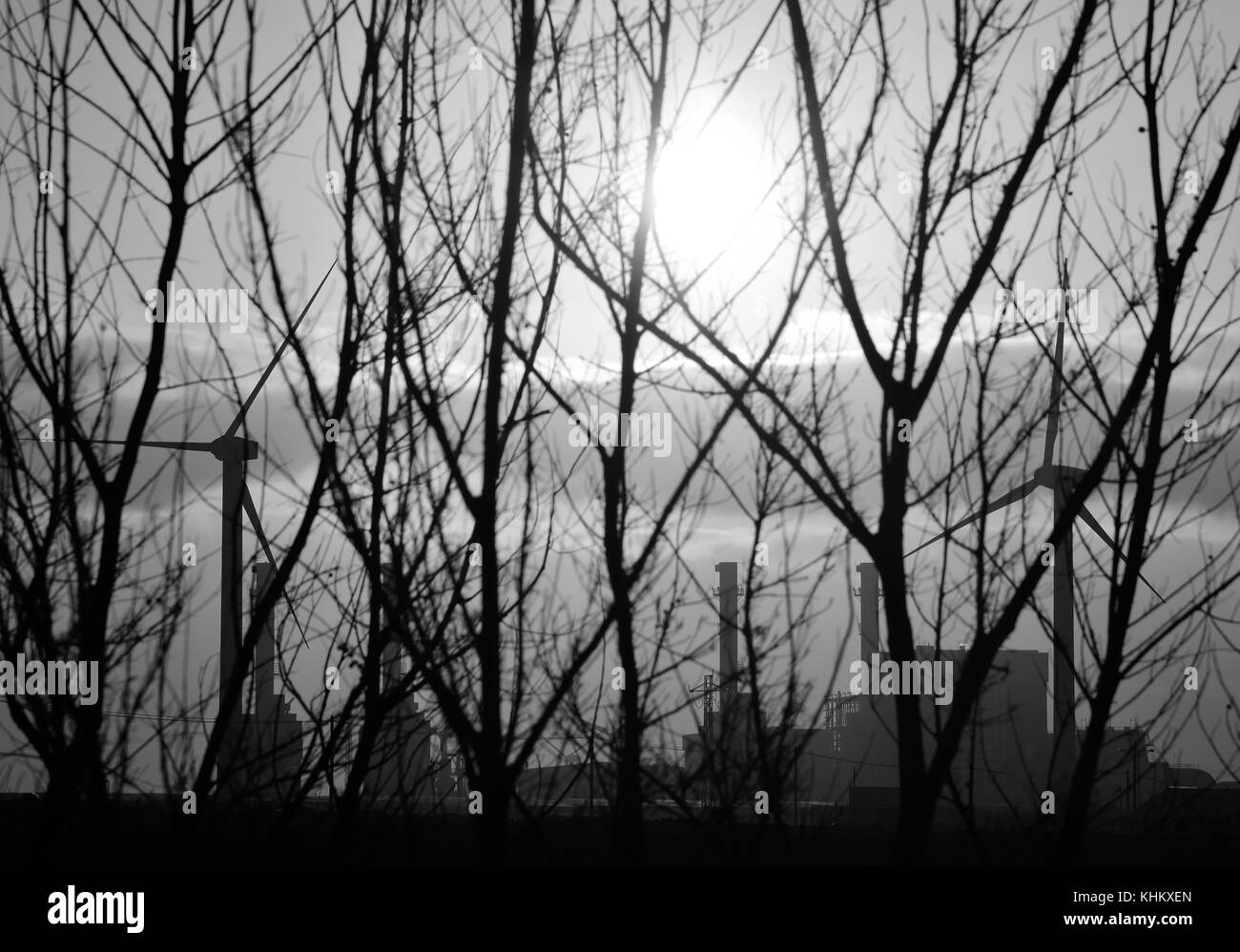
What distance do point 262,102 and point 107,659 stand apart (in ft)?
9.24

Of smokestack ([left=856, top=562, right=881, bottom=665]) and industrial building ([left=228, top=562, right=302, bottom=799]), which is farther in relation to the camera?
smokestack ([left=856, top=562, right=881, bottom=665])

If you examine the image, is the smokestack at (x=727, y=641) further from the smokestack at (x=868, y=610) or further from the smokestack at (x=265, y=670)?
the smokestack at (x=265, y=670)

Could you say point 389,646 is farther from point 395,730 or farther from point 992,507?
point 992,507

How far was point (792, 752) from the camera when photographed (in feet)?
20.8

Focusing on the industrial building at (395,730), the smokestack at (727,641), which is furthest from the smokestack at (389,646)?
the smokestack at (727,641)

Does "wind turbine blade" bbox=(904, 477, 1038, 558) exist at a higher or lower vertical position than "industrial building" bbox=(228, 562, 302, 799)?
higher

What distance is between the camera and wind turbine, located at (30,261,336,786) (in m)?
5.58

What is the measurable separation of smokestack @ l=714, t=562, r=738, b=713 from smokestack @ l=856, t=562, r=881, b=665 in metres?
0.77

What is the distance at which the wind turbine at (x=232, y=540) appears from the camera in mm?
5580

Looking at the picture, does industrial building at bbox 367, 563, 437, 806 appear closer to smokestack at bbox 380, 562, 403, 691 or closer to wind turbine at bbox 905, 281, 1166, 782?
smokestack at bbox 380, 562, 403, 691

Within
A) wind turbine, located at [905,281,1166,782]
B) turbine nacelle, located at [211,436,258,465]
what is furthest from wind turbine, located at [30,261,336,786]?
wind turbine, located at [905,281,1166,782]

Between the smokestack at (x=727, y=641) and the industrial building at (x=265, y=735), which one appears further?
the smokestack at (x=727, y=641)

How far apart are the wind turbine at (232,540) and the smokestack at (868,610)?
3237 millimetres
